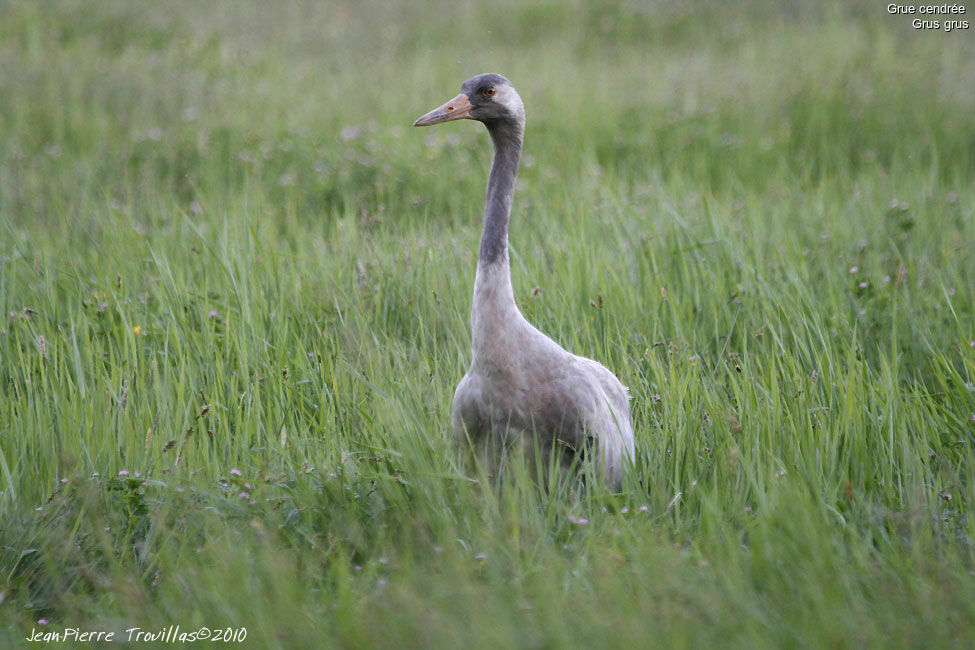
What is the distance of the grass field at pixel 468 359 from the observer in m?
2.36

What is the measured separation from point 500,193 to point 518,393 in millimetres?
733

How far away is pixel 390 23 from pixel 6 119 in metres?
6.52

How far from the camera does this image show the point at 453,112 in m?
3.28

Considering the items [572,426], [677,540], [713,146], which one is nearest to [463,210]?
[713,146]

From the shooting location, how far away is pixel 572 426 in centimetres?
314

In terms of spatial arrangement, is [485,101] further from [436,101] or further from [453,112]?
[436,101]

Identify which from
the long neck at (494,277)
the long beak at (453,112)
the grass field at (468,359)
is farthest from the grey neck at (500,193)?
the grass field at (468,359)

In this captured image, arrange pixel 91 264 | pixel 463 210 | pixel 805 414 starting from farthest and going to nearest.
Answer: pixel 463 210
pixel 91 264
pixel 805 414

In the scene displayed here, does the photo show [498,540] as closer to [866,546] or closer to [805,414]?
[866,546]

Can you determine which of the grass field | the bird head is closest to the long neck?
the bird head

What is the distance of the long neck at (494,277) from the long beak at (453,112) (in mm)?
238

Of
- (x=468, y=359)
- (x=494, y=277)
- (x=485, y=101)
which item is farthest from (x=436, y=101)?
(x=494, y=277)

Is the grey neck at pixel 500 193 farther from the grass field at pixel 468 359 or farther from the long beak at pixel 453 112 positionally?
the grass field at pixel 468 359

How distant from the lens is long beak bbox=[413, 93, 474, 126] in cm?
325
